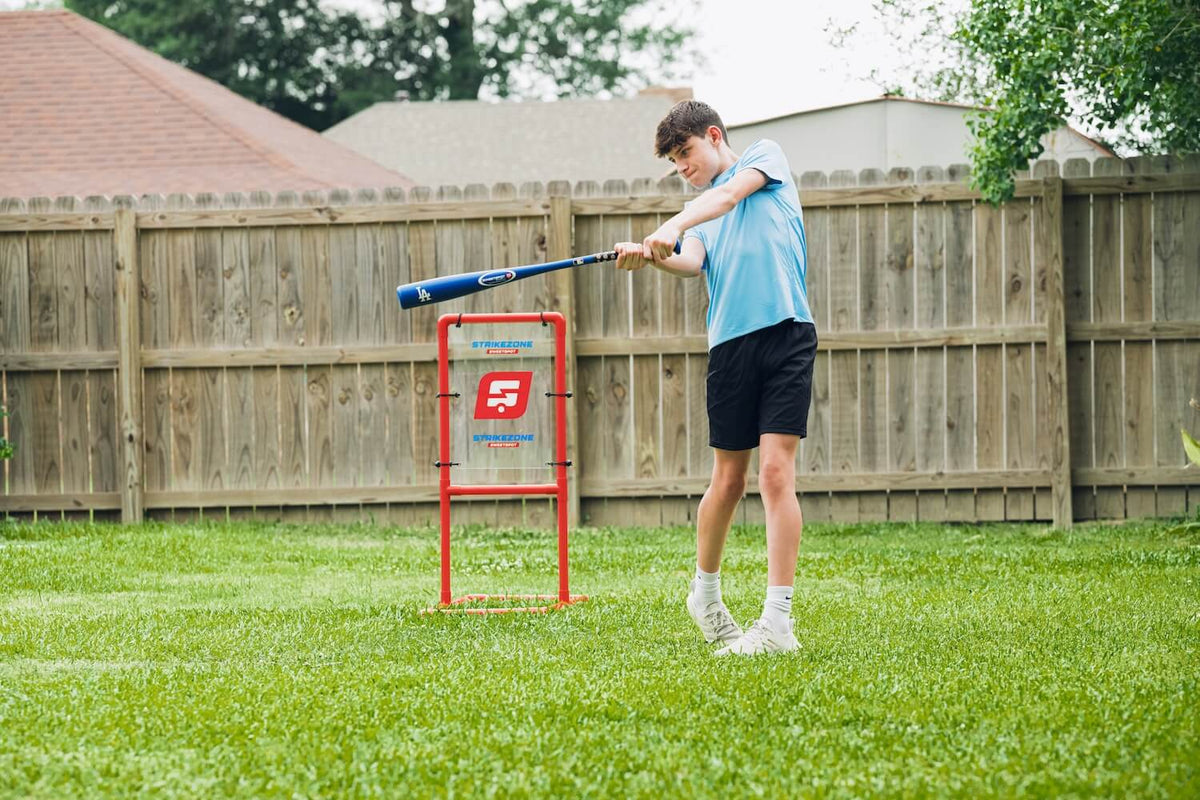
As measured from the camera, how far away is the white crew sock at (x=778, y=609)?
4.44 metres

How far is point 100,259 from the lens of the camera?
894 centimetres

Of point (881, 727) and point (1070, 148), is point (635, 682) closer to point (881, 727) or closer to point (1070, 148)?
point (881, 727)

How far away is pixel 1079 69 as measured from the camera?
7.94 metres

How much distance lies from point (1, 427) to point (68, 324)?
0.77 metres

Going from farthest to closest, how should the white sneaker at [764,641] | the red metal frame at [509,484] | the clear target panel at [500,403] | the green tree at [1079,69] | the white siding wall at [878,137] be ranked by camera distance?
the white siding wall at [878,137]
the green tree at [1079,69]
the clear target panel at [500,403]
the red metal frame at [509,484]
the white sneaker at [764,641]

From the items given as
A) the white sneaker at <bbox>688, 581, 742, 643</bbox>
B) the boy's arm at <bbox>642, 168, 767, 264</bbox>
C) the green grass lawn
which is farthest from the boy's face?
the green grass lawn

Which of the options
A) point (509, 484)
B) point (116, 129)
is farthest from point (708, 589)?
point (116, 129)

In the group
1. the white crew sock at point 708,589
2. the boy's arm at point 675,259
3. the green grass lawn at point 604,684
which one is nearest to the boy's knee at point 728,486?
the white crew sock at point 708,589

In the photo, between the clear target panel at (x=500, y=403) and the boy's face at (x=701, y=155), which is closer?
the boy's face at (x=701, y=155)

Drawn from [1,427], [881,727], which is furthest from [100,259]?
[881,727]

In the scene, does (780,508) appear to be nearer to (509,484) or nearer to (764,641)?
(764,641)

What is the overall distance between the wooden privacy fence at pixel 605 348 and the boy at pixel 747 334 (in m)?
3.93

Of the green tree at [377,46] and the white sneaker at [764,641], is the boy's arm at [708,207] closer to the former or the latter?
the white sneaker at [764,641]

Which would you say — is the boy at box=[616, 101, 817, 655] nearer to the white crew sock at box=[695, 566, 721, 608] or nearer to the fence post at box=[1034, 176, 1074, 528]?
the white crew sock at box=[695, 566, 721, 608]
